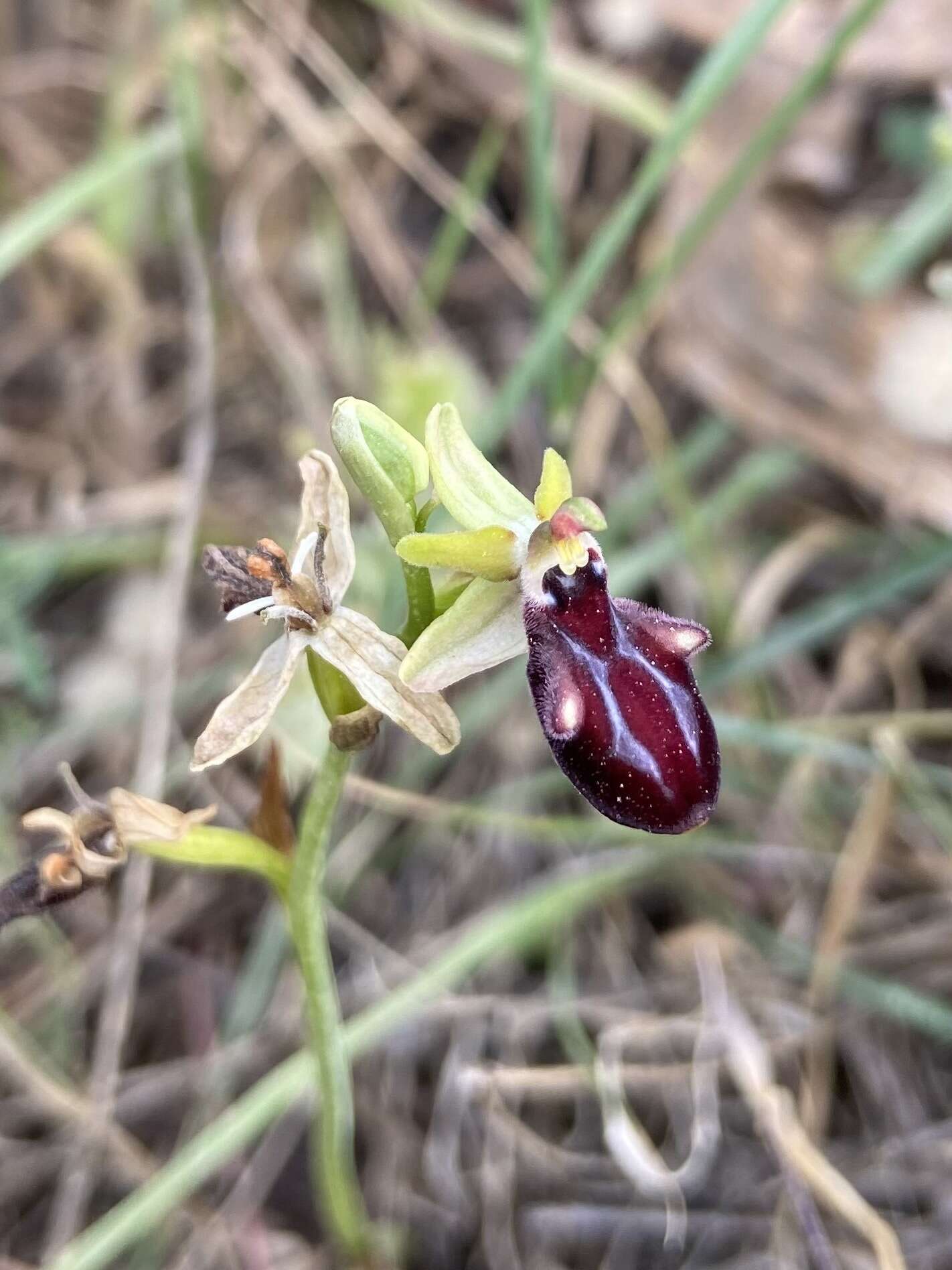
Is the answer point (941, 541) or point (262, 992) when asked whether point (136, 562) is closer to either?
point (262, 992)

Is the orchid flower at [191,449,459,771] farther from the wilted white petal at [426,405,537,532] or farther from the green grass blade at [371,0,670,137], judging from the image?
the green grass blade at [371,0,670,137]

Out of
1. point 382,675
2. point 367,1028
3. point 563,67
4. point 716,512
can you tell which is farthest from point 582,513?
point 563,67

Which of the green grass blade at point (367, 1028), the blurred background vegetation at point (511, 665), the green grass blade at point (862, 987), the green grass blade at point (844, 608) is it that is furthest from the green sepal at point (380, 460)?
the green grass blade at point (862, 987)

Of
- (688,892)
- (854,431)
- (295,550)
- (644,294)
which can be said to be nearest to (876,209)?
(854,431)

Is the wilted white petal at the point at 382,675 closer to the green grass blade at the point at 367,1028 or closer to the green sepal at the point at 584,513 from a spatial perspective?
the green sepal at the point at 584,513

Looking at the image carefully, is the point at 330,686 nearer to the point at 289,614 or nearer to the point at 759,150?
the point at 289,614
